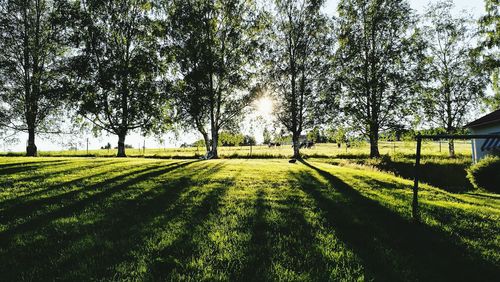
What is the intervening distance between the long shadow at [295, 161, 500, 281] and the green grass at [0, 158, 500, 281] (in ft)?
0.06

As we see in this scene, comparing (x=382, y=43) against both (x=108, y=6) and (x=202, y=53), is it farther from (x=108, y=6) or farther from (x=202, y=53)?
(x=108, y=6)

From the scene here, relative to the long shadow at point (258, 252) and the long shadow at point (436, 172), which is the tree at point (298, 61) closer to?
the long shadow at point (436, 172)

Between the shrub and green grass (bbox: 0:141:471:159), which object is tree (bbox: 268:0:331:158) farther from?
the shrub

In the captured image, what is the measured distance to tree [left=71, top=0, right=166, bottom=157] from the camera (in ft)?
83.2

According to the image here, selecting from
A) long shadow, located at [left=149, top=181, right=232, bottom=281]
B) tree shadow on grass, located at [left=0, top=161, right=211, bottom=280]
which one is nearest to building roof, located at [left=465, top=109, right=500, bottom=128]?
long shadow, located at [left=149, top=181, right=232, bottom=281]

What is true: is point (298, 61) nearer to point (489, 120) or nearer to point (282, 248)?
point (489, 120)

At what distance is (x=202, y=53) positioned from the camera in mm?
26625

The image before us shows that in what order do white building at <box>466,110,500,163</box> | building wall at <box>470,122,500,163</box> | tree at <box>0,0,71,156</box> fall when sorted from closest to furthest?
white building at <box>466,110,500,163</box>, building wall at <box>470,122,500,163</box>, tree at <box>0,0,71,156</box>

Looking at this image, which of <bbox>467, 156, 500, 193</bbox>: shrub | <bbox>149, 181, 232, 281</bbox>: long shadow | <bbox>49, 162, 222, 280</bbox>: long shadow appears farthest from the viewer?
<bbox>467, 156, 500, 193</bbox>: shrub

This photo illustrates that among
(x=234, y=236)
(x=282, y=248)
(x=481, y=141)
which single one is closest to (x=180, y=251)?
(x=234, y=236)

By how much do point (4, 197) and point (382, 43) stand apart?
1210 inches

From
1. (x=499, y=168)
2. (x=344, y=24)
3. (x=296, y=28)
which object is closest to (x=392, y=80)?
(x=344, y=24)

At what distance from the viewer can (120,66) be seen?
25.8 meters

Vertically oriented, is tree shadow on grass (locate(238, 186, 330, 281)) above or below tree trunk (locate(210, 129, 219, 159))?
below
